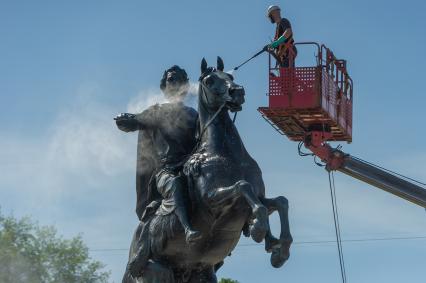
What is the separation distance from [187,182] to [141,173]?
1.34 meters

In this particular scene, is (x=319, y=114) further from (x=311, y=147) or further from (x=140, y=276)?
(x=140, y=276)

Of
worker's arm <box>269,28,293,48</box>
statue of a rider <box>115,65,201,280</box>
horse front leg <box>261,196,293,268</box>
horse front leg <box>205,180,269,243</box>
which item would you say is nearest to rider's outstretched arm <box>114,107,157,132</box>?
statue of a rider <box>115,65,201,280</box>

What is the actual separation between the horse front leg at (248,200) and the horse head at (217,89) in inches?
46.2

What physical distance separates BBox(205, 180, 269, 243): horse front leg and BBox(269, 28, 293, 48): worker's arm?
Result: 42.0 ft

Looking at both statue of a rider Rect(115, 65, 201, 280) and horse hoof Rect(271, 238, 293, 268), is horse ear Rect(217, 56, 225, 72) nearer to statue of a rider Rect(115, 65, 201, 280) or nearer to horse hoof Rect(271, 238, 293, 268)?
statue of a rider Rect(115, 65, 201, 280)

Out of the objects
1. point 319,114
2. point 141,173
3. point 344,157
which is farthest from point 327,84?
point 141,173

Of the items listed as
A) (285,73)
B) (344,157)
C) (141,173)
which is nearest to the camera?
(141,173)

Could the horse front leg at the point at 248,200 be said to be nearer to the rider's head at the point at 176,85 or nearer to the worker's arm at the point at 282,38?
the rider's head at the point at 176,85

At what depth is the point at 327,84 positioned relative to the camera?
34.8 meters

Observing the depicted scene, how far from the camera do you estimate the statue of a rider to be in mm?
19703

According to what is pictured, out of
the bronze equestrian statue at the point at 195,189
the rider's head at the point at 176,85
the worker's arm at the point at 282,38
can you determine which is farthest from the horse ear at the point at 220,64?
the worker's arm at the point at 282,38

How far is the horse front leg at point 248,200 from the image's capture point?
1766cm

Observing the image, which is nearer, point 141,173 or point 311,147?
point 141,173

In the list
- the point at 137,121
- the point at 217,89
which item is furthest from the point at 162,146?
the point at 217,89
